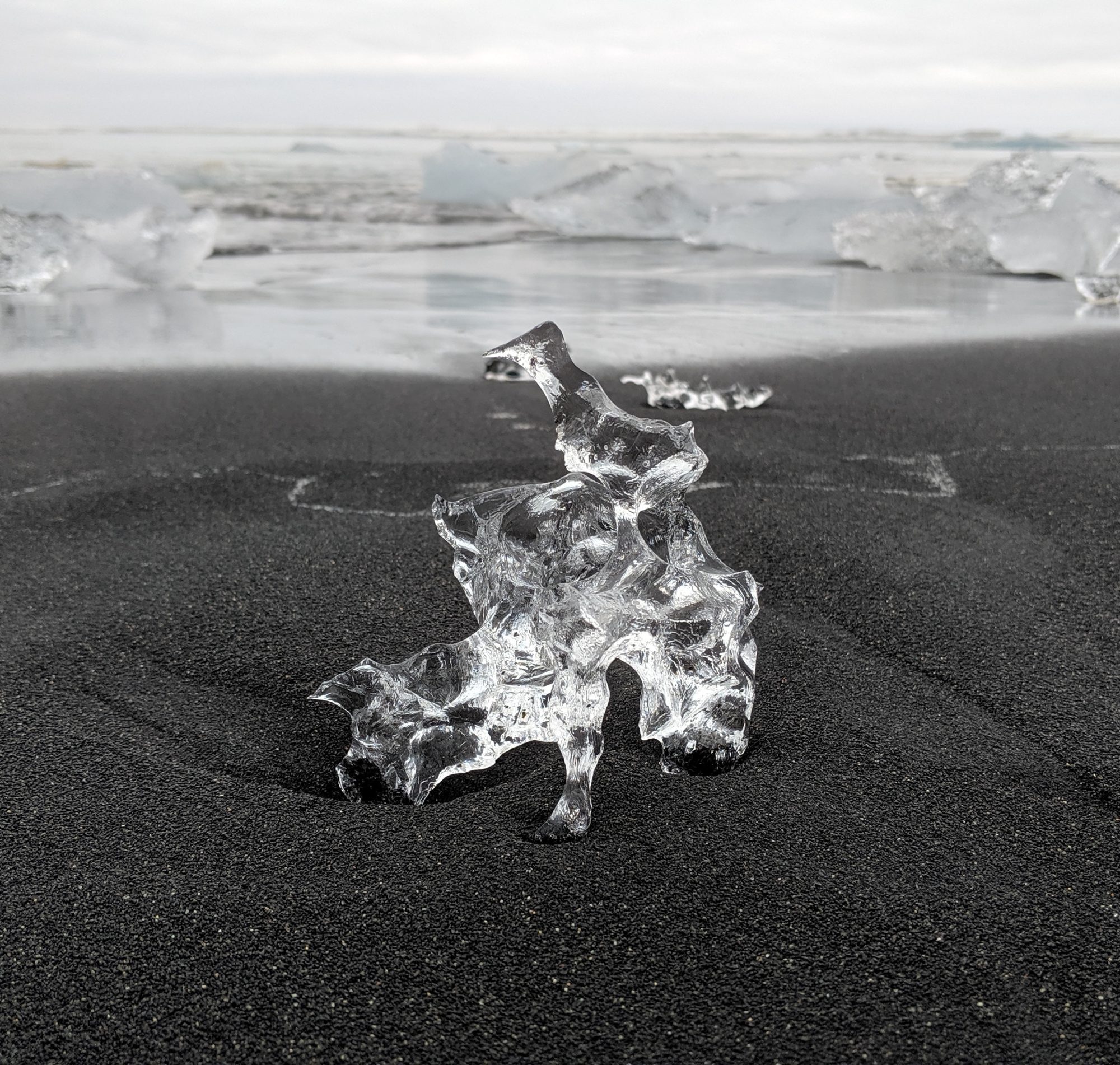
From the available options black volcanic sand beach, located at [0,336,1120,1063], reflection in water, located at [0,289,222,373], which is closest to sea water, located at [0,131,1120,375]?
reflection in water, located at [0,289,222,373]

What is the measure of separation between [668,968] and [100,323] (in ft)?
18.5

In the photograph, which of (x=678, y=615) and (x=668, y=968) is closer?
Answer: (x=668, y=968)

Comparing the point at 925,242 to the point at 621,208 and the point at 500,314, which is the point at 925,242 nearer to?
the point at 621,208

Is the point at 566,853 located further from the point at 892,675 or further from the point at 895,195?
the point at 895,195

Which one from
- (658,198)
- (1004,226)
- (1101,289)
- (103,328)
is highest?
(1004,226)

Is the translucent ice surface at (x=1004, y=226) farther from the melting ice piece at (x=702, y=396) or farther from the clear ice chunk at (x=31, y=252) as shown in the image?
the clear ice chunk at (x=31, y=252)

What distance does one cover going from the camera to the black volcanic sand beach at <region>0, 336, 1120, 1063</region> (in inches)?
52.8

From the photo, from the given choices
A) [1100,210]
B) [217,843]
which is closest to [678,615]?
[217,843]

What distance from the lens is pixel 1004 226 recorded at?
862 cm

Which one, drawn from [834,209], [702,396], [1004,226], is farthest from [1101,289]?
[702,396]

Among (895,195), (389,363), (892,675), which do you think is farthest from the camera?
(895,195)

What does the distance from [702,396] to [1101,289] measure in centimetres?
430

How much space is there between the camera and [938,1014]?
134 cm

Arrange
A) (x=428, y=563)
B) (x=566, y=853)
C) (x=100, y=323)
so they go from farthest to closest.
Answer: (x=100, y=323), (x=428, y=563), (x=566, y=853)
